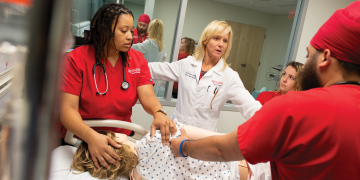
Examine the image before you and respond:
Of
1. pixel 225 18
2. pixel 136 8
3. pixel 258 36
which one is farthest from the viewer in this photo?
pixel 258 36

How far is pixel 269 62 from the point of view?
4.34 m

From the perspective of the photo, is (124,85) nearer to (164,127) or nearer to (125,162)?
(164,127)

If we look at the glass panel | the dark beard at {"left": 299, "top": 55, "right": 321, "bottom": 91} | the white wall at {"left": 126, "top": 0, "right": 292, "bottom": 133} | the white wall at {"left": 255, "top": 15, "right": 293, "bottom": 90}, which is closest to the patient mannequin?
the dark beard at {"left": 299, "top": 55, "right": 321, "bottom": 91}

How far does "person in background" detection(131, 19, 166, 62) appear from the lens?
10.2 feet

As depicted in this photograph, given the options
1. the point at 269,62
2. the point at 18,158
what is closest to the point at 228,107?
the point at 269,62

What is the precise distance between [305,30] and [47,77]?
14.8ft

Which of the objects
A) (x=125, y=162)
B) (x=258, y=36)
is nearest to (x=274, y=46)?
(x=258, y=36)

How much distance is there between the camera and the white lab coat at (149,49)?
122 inches

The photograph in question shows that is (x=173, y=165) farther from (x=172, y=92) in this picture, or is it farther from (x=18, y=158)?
(x=172, y=92)

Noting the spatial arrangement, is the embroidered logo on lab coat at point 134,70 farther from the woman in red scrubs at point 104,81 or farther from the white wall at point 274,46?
the white wall at point 274,46

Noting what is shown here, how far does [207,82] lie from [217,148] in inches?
44.2

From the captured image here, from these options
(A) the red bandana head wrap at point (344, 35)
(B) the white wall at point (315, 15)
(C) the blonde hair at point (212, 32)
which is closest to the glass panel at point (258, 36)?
(B) the white wall at point (315, 15)

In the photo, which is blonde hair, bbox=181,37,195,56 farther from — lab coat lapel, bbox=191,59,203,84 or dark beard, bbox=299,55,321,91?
dark beard, bbox=299,55,321,91

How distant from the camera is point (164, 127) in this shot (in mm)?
1531
